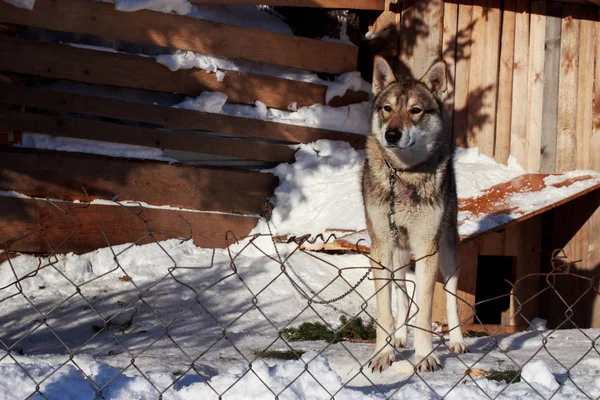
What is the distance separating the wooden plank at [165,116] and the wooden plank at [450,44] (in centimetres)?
113

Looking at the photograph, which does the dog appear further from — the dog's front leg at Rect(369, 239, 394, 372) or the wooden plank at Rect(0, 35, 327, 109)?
the wooden plank at Rect(0, 35, 327, 109)

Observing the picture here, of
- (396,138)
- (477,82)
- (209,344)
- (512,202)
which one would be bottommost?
(209,344)

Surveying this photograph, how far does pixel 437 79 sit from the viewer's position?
16.2ft

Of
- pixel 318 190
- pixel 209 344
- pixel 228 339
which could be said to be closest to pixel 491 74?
pixel 318 190

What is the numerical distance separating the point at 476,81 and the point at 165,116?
3.61 metres

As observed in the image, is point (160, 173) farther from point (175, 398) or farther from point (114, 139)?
point (175, 398)

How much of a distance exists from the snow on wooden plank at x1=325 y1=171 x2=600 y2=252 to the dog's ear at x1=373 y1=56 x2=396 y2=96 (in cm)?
149

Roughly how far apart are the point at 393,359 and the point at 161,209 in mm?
3856

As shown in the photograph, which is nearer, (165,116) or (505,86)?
(165,116)

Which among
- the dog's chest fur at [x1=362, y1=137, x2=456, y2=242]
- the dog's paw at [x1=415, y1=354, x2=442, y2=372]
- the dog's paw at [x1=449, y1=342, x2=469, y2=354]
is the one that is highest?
the dog's chest fur at [x1=362, y1=137, x2=456, y2=242]

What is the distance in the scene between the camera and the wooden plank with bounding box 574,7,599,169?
786 cm

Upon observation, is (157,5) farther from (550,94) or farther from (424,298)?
(424,298)

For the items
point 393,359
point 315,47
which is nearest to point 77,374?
point 393,359

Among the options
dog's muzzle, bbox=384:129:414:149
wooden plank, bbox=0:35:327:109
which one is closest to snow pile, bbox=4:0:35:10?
wooden plank, bbox=0:35:327:109
